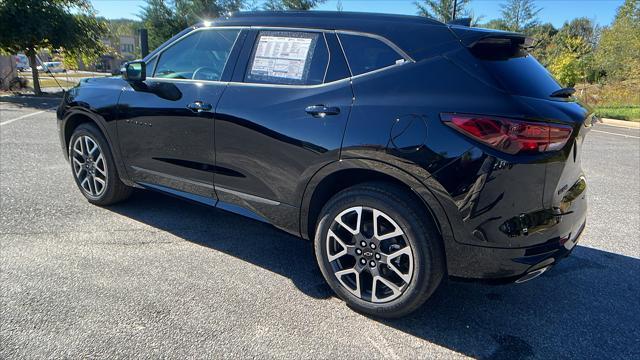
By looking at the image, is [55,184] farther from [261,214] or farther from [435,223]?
[435,223]

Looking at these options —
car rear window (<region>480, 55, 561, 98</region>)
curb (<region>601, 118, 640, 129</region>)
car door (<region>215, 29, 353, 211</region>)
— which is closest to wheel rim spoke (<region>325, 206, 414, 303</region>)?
car door (<region>215, 29, 353, 211</region>)

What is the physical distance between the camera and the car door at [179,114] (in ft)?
10.6

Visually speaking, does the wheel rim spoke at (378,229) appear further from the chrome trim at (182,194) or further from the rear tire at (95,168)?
the rear tire at (95,168)

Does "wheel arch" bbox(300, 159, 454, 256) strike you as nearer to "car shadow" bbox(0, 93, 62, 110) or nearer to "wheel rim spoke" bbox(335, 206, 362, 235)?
"wheel rim spoke" bbox(335, 206, 362, 235)

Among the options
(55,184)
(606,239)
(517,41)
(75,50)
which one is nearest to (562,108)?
(517,41)

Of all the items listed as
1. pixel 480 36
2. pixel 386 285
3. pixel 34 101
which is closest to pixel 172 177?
pixel 386 285

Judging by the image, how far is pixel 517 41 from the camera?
8.20 feet

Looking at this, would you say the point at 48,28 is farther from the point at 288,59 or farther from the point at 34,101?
the point at 288,59

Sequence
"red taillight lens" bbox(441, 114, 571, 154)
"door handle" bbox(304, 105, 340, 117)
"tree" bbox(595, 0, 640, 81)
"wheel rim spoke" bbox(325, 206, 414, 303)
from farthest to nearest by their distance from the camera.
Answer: "tree" bbox(595, 0, 640, 81) < "door handle" bbox(304, 105, 340, 117) < "wheel rim spoke" bbox(325, 206, 414, 303) < "red taillight lens" bbox(441, 114, 571, 154)

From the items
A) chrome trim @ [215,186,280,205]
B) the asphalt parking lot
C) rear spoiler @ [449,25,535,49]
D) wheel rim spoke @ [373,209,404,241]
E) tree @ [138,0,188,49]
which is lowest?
the asphalt parking lot

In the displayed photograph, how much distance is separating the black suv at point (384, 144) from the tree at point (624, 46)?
95.3ft

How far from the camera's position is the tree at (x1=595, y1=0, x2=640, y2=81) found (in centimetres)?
2519

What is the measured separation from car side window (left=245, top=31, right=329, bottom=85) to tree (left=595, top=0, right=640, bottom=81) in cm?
2916

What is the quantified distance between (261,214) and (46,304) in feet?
4.67
